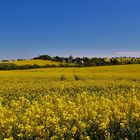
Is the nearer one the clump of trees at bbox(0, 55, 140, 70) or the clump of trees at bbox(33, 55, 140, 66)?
the clump of trees at bbox(0, 55, 140, 70)

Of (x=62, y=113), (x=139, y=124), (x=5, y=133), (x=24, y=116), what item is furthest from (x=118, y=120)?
(x=5, y=133)

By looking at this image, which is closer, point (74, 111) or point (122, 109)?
point (74, 111)

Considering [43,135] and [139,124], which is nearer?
[43,135]

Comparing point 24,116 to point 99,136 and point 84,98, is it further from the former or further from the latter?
point 84,98

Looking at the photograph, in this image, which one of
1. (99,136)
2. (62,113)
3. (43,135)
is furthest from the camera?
(62,113)

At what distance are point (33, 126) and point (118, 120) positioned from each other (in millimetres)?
2730

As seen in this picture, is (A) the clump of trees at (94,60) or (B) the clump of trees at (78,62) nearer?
(B) the clump of trees at (78,62)

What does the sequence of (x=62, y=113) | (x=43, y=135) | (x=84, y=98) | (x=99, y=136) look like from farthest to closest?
(x=84, y=98) < (x=62, y=113) < (x=99, y=136) < (x=43, y=135)

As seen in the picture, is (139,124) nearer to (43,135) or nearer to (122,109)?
(122,109)

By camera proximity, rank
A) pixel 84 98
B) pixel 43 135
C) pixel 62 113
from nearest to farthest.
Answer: pixel 43 135 → pixel 62 113 → pixel 84 98

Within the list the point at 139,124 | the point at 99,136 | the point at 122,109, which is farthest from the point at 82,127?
the point at 122,109

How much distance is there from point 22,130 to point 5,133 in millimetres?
408

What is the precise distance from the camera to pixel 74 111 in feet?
39.8

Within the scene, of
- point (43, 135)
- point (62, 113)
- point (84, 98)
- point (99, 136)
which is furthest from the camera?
point (84, 98)
